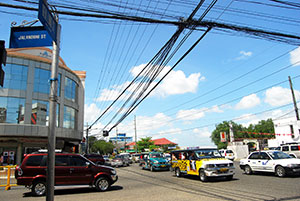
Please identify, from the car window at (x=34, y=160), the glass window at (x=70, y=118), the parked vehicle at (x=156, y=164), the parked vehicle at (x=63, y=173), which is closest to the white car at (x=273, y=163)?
the parked vehicle at (x=156, y=164)

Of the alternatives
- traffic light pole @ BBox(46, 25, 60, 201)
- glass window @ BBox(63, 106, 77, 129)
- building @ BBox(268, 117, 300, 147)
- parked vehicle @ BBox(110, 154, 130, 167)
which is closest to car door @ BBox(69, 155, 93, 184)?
traffic light pole @ BBox(46, 25, 60, 201)

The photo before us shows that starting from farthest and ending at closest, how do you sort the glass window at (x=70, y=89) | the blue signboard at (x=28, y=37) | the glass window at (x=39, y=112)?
the glass window at (x=70, y=89) < the glass window at (x=39, y=112) < the blue signboard at (x=28, y=37)

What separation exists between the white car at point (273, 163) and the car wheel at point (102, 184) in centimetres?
925

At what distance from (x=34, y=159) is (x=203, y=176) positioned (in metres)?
8.57

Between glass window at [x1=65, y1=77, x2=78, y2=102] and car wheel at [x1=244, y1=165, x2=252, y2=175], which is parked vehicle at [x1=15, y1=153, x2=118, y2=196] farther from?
glass window at [x1=65, y1=77, x2=78, y2=102]

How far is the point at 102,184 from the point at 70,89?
27104mm

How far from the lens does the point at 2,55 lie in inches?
179

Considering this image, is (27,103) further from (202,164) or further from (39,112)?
(202,164)

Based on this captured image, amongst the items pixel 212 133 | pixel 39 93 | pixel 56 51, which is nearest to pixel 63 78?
pixel 39 93

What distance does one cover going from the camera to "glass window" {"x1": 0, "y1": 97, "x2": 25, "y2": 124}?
28.1 meters

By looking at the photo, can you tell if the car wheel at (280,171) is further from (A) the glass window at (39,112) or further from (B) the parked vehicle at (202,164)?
(A) the glass window at (39,112)

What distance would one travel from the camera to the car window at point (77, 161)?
11430mm

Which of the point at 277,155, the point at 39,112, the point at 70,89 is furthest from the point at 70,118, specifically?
the point at 277,155

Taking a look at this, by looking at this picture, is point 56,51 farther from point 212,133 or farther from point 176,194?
point 212,133
